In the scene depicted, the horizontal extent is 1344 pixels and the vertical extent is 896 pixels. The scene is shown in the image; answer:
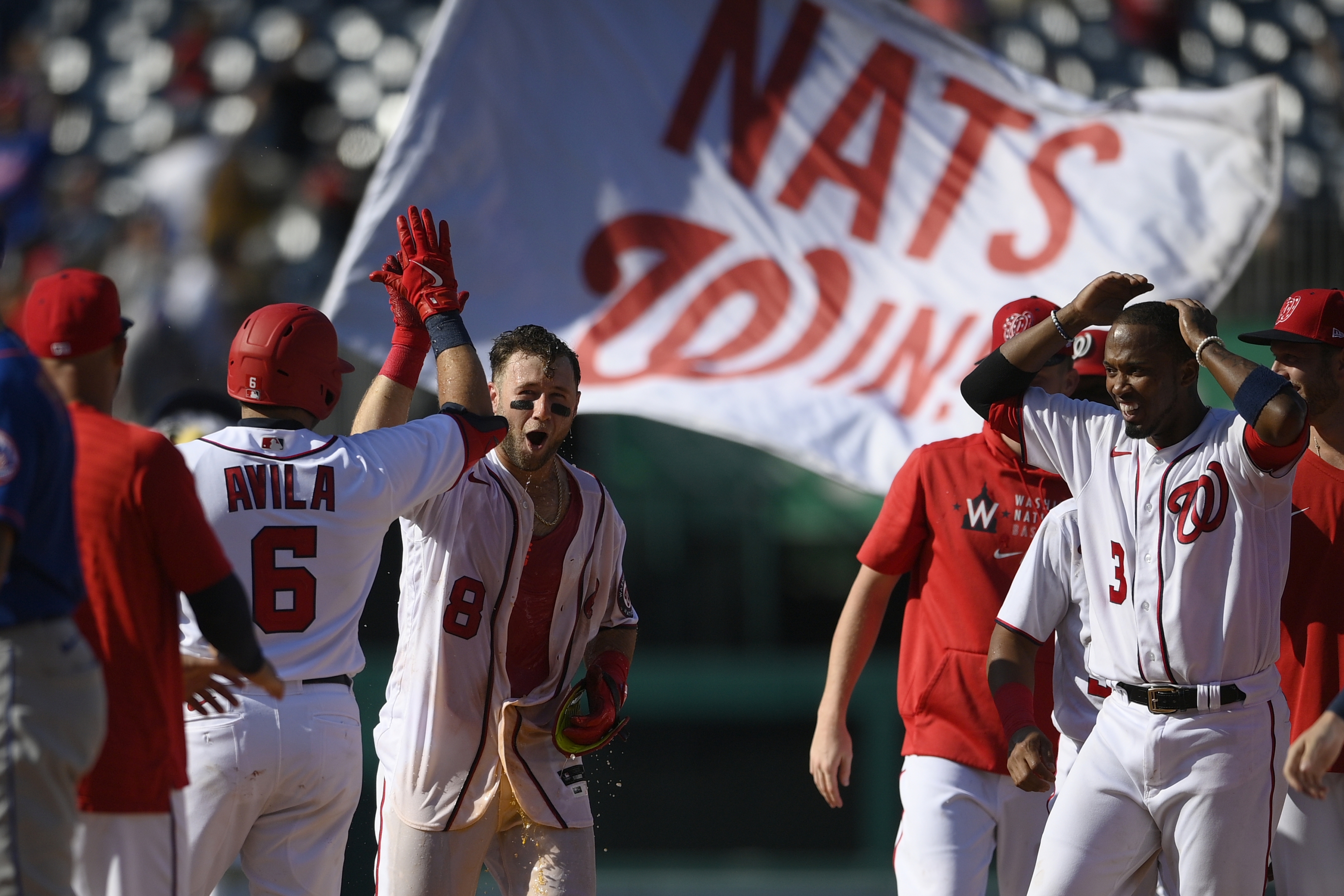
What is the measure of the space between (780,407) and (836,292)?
0.83m

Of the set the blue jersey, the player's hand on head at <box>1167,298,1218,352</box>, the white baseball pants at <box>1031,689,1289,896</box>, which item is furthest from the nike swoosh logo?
the white baseball pants at <box>1031,689,1289,896</box>

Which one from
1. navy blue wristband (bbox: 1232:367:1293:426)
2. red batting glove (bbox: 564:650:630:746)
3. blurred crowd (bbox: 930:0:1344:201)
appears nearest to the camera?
navy blue wristband (bbox: 1232:367:1293:426)

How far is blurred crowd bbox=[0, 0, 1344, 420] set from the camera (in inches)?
356

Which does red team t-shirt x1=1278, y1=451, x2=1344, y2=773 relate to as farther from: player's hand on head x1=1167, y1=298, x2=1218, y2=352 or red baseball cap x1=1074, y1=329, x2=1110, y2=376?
red baseball cap x1=1074, y1=329, x2=1110, y2=376

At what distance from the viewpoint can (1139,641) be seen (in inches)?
153

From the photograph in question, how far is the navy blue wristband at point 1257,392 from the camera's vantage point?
11.9 feet

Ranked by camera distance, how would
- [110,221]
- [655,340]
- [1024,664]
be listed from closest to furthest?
[1024,664]
[655,340]
[110,221]

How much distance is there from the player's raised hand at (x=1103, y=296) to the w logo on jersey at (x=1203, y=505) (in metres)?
0.45

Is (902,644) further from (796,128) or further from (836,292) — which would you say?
(796,128)

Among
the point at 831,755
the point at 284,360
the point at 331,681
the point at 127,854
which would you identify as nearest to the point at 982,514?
the point at 831,755

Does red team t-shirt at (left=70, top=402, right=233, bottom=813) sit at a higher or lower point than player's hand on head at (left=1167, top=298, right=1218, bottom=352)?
lower

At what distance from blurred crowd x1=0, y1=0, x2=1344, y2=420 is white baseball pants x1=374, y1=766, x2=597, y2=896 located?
478 cm

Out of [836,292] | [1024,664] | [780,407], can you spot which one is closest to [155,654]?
[1024,664]

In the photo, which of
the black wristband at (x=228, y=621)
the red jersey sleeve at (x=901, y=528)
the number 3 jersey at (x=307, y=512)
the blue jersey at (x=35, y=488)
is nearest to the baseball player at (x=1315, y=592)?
the red jersey sleeve at (x=901, y=528)
